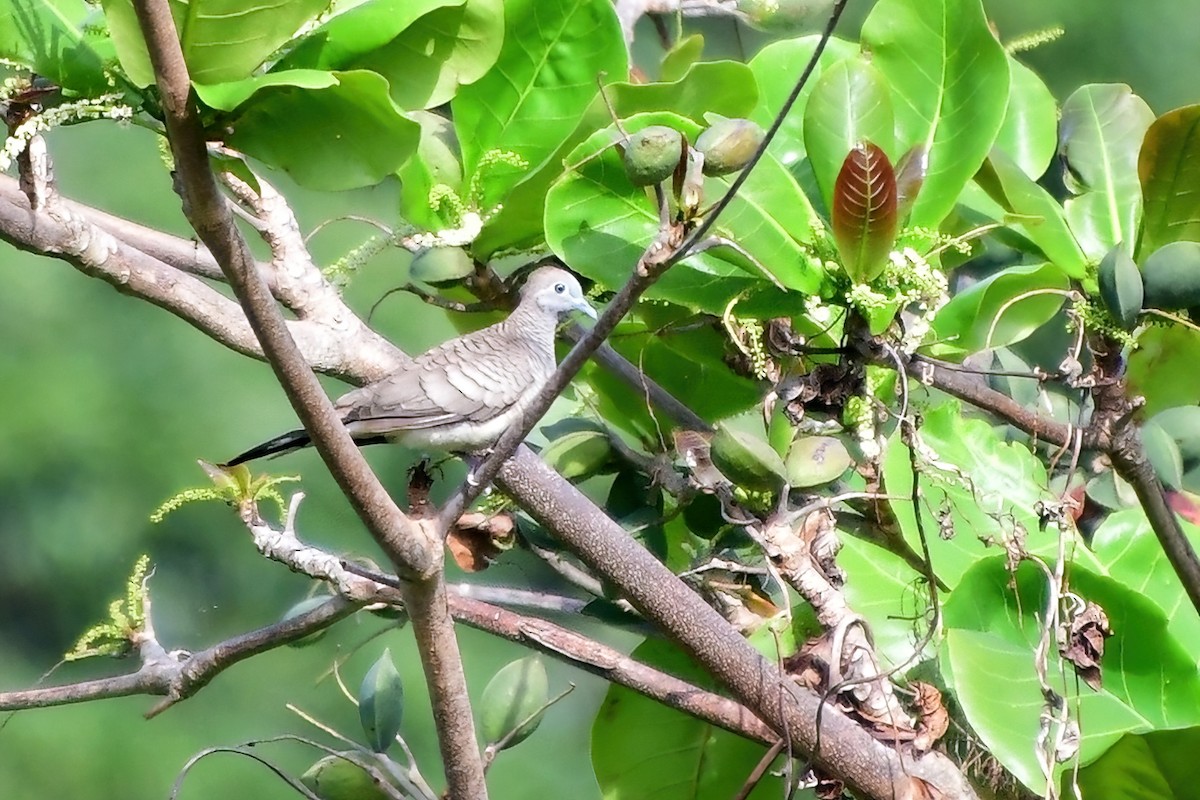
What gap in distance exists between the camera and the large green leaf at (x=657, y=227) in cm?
79

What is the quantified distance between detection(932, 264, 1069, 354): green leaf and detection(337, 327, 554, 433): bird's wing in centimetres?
47

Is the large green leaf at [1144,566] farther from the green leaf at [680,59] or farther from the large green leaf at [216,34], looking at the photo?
the large green leaf at [216,34]

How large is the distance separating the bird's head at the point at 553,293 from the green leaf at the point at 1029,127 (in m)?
0.46

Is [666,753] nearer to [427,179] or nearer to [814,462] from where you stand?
[814,462]

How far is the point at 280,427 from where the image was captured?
312cm

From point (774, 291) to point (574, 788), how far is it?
2685 millimetres

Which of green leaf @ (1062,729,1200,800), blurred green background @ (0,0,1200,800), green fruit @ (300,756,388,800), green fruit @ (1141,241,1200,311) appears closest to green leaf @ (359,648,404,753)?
green fruit @ (300,756,388,800)

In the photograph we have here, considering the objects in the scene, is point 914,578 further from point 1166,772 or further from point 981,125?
point 981,125

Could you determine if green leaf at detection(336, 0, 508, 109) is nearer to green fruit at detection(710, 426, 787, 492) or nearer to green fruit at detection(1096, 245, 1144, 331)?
green fruit at detection(710, 426, 787, 492)

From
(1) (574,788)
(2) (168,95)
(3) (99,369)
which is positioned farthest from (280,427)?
(2) (168,95)

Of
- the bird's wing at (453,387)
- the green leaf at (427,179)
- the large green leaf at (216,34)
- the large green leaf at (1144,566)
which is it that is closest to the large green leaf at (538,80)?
the green leaf at (427,179)

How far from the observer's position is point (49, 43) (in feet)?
2.12

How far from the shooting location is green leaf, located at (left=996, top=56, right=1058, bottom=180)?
40.0 inches

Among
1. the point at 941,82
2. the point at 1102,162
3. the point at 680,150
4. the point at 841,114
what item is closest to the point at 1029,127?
the point at 1102,162
